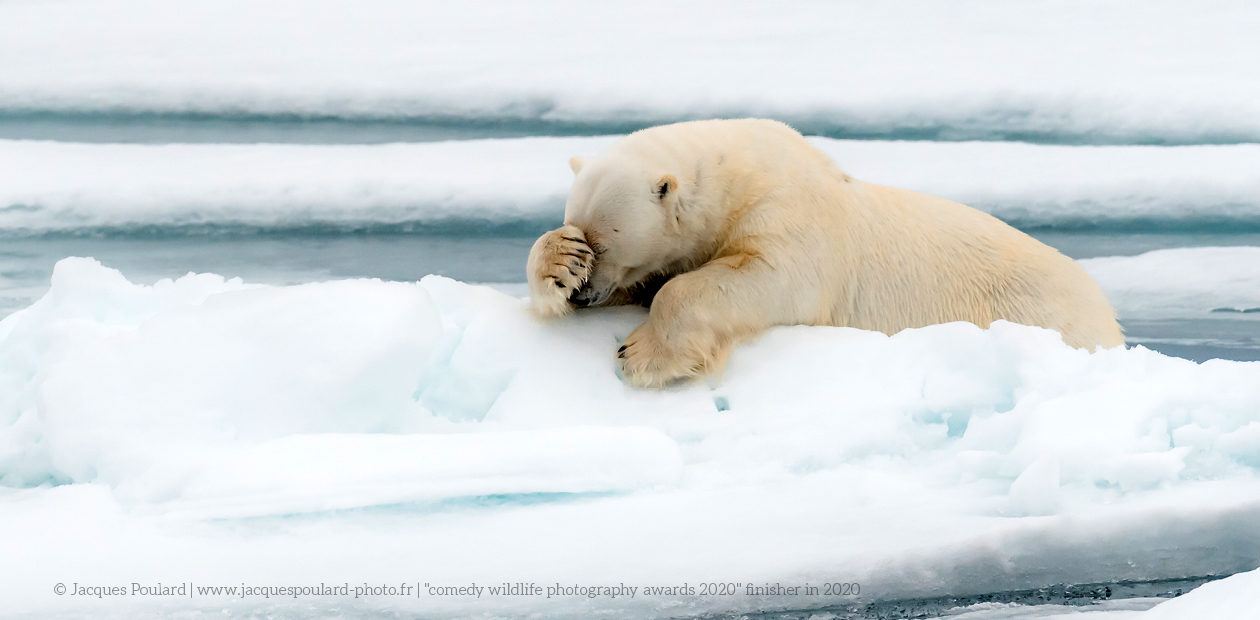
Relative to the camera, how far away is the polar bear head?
104 inches

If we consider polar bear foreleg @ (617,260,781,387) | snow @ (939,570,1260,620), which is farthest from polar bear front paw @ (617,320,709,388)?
snow @ (939,570,1260,620)

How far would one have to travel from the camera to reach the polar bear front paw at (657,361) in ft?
8.52

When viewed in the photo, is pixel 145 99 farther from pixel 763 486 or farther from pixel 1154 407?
pixel 1154 407

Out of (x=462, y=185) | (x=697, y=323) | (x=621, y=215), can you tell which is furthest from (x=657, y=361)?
(x=462, y=185)

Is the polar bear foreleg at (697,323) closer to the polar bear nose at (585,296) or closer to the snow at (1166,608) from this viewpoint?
the polar bear nose at (585,296)

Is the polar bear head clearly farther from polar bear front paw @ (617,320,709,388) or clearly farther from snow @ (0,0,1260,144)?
snow @ (0,0,1260,144)

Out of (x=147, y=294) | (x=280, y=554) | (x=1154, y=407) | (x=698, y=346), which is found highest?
(x=147, y=294)

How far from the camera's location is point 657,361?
8.56 feet

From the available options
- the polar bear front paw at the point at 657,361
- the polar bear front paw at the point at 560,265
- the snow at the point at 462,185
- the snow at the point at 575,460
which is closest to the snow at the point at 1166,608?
the snow at the point at 575,460

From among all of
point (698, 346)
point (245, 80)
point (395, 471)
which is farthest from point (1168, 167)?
point (245, 80)

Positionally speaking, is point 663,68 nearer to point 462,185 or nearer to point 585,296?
point 462,185

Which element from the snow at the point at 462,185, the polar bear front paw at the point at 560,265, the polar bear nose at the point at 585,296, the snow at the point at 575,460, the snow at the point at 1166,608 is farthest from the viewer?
the snow at the point at 462,185

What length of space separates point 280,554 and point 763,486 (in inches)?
42.7

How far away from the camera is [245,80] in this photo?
592cm
